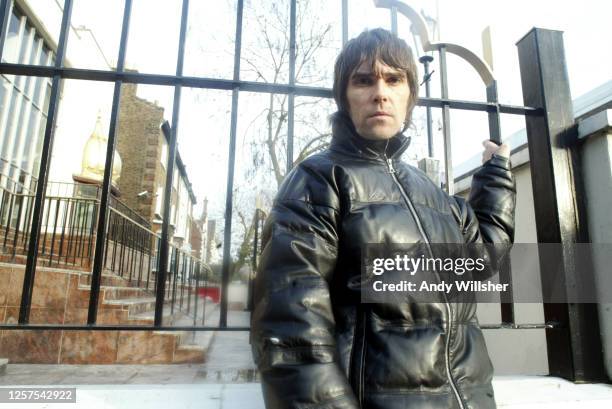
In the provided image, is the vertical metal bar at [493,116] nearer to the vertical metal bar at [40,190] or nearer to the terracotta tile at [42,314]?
the vertical metal bar at [40,190]

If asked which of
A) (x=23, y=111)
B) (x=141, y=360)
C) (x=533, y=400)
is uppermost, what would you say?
(x=23, y=111)

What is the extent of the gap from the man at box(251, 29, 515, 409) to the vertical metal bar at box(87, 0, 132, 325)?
0.79 metres

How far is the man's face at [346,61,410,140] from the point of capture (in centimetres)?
136

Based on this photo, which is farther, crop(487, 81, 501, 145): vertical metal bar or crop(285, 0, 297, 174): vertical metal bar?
crop(487, 81, 501, 145): vertical metal bar

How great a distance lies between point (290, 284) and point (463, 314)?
24.6 inches

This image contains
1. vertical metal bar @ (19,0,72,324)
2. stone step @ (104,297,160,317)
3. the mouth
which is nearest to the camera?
the mouth

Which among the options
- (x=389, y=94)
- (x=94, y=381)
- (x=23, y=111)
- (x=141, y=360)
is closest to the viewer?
(x=389, y=94)

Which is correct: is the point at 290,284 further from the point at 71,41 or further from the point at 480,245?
the point at 71,41

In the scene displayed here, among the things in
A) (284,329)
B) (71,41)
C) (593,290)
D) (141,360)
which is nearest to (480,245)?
(593,290)

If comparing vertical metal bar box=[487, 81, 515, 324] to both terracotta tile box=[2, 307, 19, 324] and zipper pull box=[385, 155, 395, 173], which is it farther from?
terracotta tile box=[2, 307, 19, 324]

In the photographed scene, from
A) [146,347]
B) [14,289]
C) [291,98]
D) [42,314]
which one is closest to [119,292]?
[42,314]

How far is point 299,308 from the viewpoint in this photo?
100cm

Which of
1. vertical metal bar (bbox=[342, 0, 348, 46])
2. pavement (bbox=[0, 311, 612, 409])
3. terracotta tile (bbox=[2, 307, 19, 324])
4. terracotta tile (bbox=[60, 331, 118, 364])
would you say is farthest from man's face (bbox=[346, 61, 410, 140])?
terracotta tile (bbox=[2, 307, 19, 324])

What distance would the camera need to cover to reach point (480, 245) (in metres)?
1.55
